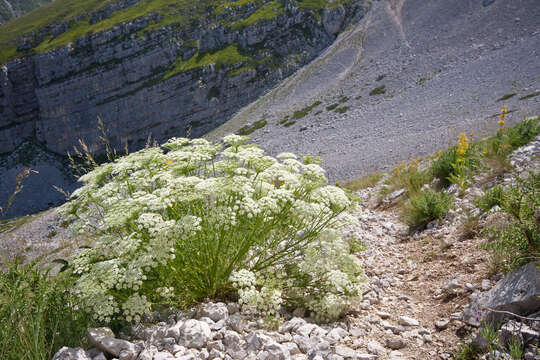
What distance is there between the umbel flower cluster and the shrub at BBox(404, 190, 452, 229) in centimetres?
301

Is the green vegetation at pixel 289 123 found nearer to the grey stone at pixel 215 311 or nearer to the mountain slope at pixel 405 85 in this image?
the mountain slope at pixel 405 85

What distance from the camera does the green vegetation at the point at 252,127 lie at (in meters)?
52.5

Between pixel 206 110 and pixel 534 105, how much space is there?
218 feet

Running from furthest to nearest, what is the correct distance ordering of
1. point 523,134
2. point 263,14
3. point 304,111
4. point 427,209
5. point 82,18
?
1. point 82,18
2. point 263,14
3. point 304,111
4. point 523,134
5. point 427,209

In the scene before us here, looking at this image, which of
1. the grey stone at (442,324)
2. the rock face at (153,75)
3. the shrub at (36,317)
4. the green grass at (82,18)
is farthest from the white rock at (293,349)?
the green grass at (82,18)

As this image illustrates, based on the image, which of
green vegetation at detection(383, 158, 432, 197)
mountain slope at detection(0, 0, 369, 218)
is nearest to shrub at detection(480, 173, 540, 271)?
green vegetation at detection(383, 158, 432, 197)

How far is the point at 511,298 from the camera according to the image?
295 cm

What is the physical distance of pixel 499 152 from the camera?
23.2ft

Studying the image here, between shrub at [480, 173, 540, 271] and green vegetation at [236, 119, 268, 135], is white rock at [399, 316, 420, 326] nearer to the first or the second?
shrub at [480, 173, 540, 271]

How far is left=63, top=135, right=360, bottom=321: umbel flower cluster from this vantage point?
117 inches

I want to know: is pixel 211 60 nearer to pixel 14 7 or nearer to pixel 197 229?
pixel 197 229

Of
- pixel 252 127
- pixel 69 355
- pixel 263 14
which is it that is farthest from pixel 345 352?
pixel 263 14

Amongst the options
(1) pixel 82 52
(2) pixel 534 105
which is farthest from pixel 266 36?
(2) pixel 534 105

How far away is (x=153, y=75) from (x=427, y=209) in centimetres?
9042
